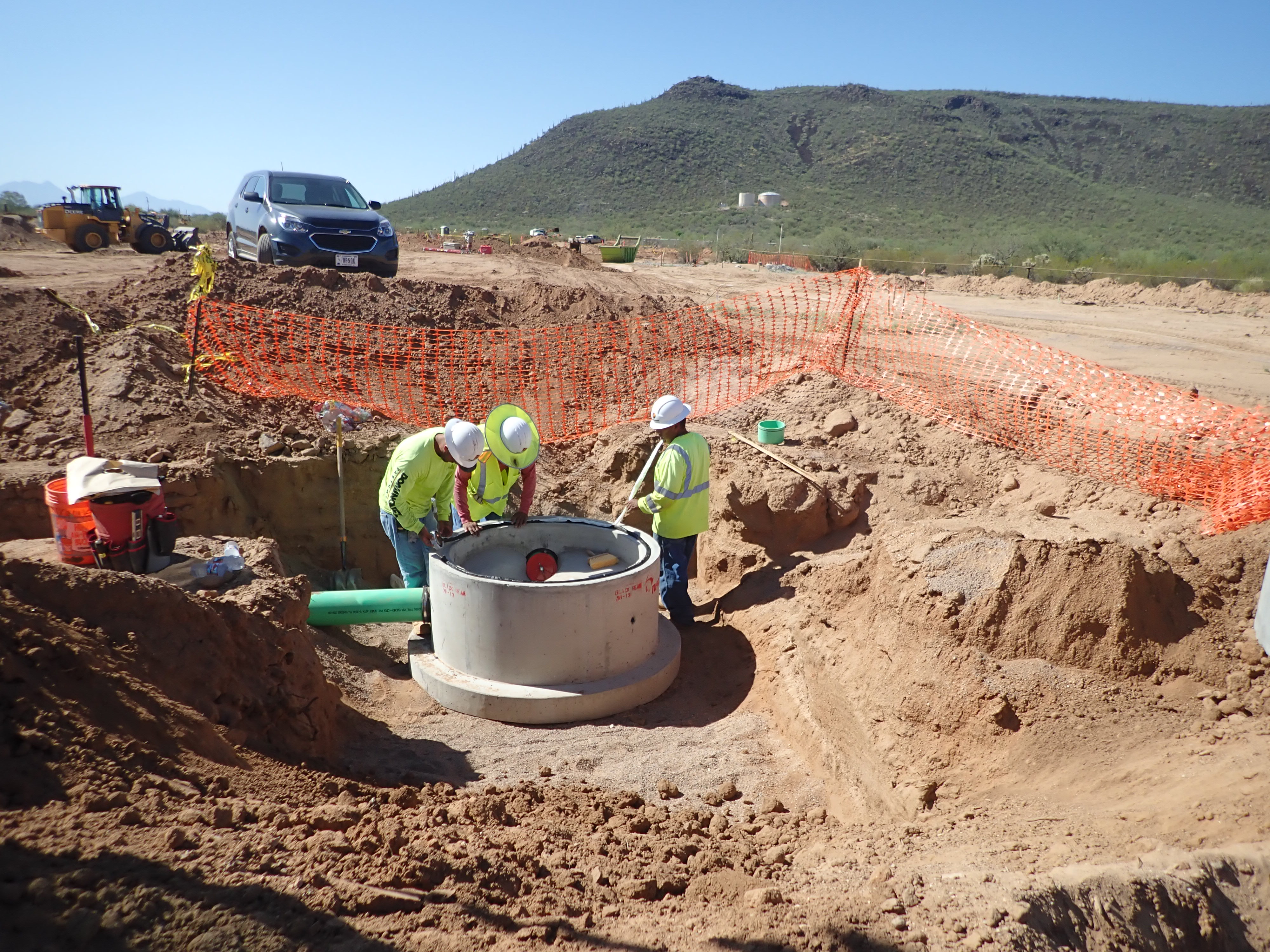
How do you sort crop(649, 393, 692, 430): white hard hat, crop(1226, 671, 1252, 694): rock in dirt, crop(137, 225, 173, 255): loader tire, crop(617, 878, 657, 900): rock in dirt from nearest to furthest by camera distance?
crop(617, 878, 657, 900): rock in dirt, crop(1226, 671, 1252, 694): rock in dirt, crop(649, 393, 692, 430): white hard hat, crop(137, 225, 173, 255): loader tire

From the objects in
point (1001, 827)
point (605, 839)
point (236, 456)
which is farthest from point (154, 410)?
point (1001, 827)

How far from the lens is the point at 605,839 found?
13.2ft

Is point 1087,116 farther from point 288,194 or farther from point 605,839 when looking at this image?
point 605,839

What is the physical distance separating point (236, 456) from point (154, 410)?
0.98 meters

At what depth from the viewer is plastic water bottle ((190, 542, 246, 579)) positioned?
5.41 metres

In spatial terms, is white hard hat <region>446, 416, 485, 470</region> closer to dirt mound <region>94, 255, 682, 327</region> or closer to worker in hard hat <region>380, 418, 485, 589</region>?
worker in hard hat <region>380, 418, 485, 589</region>

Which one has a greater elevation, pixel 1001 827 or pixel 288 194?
pixel 288 194

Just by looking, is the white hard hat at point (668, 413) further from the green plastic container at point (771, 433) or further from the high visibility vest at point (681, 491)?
the green plastic container at point (771, 433)

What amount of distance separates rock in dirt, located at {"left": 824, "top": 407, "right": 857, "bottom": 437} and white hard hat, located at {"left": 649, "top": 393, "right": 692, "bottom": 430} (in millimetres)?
3037

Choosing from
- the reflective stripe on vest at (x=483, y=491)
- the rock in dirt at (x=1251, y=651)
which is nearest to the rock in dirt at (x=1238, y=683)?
the rock in dirt at (x=1251, y=651)

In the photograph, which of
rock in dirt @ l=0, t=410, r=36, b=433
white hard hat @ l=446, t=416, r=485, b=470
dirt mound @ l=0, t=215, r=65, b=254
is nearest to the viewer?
white hard hat @ l=446, t=416, r=485, b=470

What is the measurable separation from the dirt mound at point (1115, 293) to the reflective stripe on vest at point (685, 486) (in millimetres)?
17337

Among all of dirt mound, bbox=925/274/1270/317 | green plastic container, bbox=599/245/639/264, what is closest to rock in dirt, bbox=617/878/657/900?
dirt mound, bbox=925/274/1270/317

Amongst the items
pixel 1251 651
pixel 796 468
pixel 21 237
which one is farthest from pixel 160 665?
pixel 21 237
